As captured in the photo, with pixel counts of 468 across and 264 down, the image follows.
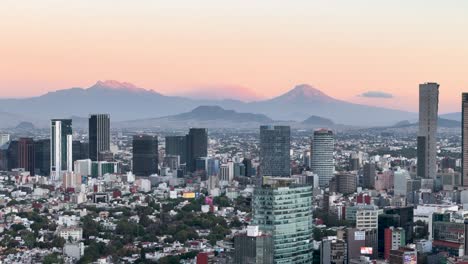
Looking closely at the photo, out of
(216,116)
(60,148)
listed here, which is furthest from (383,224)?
(216,116)

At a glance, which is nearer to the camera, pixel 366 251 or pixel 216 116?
pixel 366 251

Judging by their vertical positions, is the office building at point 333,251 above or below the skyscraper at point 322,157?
below

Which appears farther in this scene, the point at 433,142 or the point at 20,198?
the point at 433,142

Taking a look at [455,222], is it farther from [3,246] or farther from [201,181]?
[201,181]

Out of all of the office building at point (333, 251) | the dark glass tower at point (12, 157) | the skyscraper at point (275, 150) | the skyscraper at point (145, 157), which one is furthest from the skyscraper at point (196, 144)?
the office building at point (333, 251)

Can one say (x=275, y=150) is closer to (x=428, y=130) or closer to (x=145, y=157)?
(x=145, y=157)

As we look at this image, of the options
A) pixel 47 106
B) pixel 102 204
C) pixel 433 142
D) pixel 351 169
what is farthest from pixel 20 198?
pixel 47 106

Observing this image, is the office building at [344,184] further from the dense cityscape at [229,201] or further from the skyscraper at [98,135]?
the skyscraper at [98,135]
